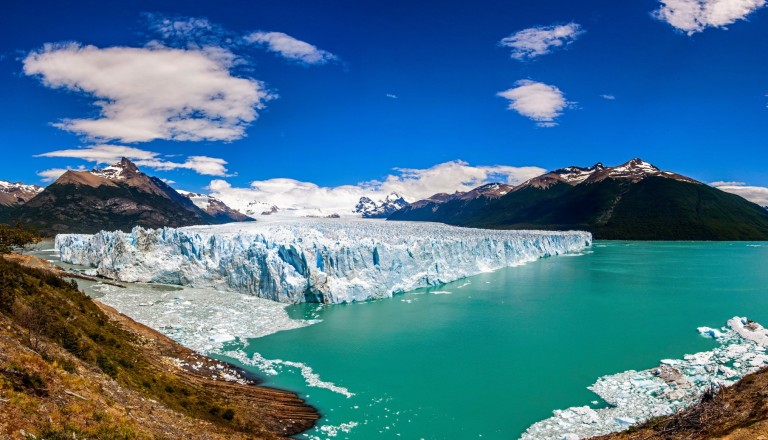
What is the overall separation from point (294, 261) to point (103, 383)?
18.8m

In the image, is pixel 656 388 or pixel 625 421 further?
pixel 656 388

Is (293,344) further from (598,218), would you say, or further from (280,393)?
(598,218)

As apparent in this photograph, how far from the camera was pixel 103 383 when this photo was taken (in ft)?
27.9

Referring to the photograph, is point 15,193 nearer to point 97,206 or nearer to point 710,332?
point 97,206

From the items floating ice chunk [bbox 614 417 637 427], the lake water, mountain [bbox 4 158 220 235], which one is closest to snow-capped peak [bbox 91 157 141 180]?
mountain [bbox 4 158 220 235]

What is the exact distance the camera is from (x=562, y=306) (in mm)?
26438

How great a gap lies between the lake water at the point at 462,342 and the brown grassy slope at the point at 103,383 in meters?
1.60

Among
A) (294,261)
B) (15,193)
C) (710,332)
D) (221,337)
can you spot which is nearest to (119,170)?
(15,193)

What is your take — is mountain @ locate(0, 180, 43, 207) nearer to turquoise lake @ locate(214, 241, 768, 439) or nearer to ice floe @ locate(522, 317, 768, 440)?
turquoise lake @ locate(214, 241, 768, 439)

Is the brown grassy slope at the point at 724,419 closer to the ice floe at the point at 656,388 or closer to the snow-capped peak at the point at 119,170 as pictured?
the ice floe at the point at 656,388

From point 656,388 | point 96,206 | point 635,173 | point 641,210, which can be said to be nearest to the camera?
point 656,388

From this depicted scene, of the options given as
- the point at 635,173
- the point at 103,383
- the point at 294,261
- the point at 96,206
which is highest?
the point at 635,173

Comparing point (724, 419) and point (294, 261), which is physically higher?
point (294, 261)

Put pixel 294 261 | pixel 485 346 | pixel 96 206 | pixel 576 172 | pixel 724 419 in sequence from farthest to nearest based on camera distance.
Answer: pixel 576 172 < pixel 96 206 < pixel 294 261 < pixel 485 346 < pixel 724 419
